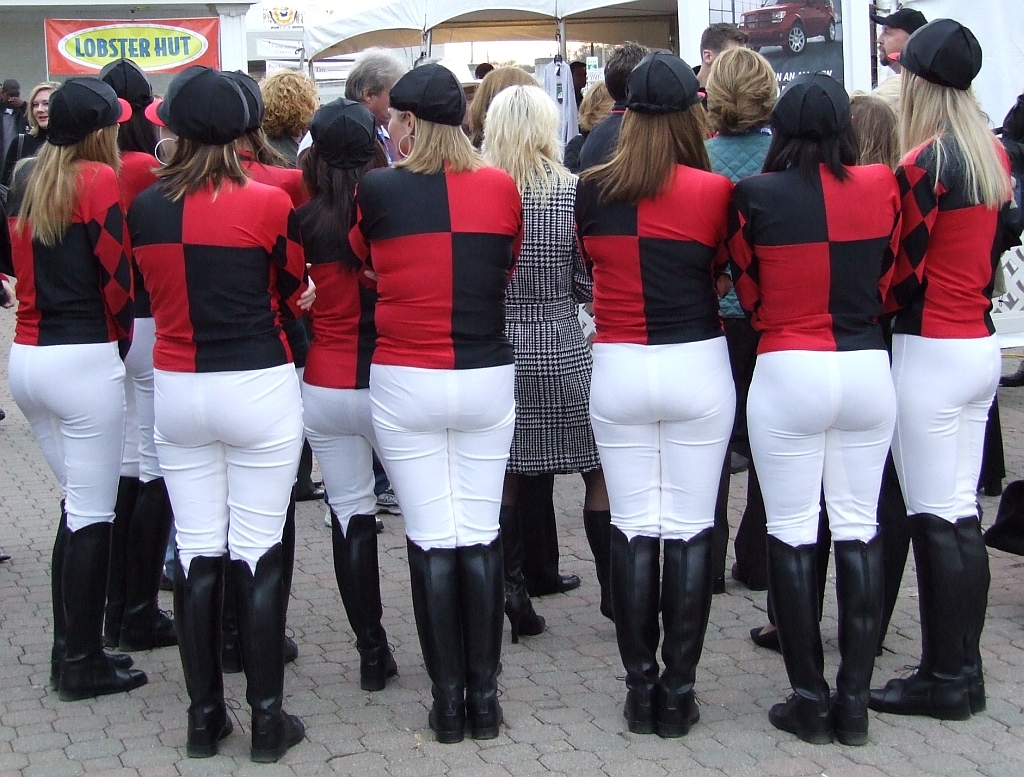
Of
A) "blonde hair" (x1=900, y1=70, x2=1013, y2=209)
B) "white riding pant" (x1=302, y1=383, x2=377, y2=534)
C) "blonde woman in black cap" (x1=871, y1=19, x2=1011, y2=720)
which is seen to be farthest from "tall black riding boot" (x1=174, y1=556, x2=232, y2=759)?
"blonde hair" (x1=900, y1=70, x2=1013, y2=209)

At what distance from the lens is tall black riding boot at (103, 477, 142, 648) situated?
15.6 feet

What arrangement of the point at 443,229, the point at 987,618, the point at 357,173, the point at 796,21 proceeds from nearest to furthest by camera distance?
the point at 443,229 → the point at 357,173 → the point at 987,618 → the point at 796,21

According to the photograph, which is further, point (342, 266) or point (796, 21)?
point (796, 21)

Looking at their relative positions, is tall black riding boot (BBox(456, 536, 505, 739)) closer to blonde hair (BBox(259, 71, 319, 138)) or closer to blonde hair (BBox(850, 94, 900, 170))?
blonde hair (BBox(850, 94, 900, 170))

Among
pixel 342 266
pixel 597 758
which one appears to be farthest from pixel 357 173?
pixel 597 758

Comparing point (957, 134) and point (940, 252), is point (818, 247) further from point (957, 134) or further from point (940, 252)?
point (957, 134)

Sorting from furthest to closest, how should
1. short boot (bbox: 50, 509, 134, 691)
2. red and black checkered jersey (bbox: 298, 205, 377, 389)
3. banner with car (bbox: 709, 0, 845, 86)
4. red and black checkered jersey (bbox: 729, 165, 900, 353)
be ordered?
banner with car (bbox: 709, 0, 845, 86) < short boot (bbox: 50, 509, 134, 691) < red and black checkered jersey (bbox: 298, 205, 377, 389) < red and black checkered jersey (bbox: 729, 165, 900, 353)

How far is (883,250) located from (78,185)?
253 cm

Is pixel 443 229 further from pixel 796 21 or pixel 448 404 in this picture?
pixel 796 21

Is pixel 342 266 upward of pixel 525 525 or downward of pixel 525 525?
upward

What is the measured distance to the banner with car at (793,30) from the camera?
9.25 meters

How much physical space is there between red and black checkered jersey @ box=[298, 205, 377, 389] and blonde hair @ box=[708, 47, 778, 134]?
1.70 m

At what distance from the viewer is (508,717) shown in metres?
4.04

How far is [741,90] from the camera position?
15.6 ft
